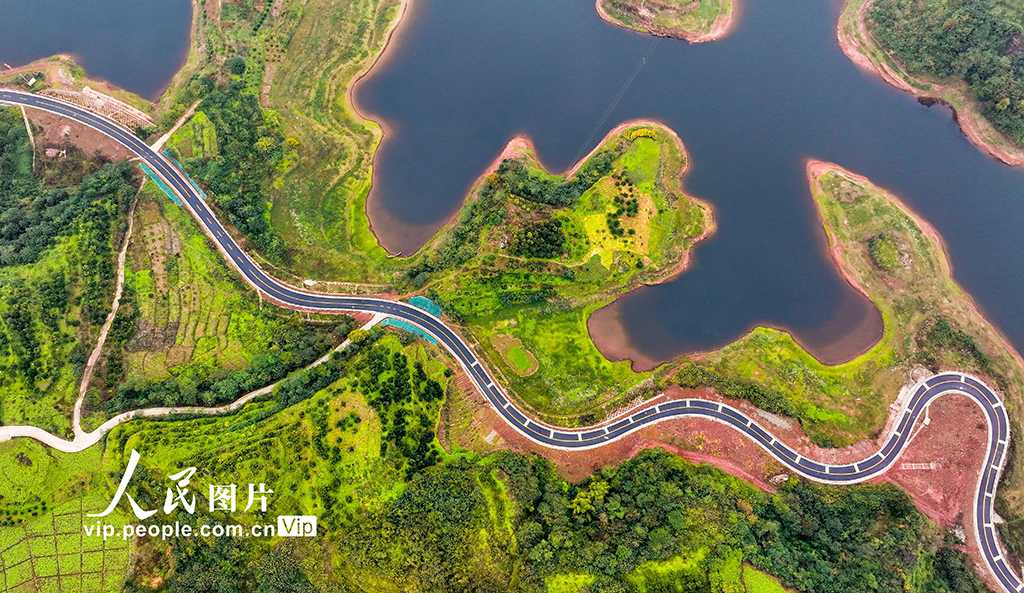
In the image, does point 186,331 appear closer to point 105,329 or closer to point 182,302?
point 182,302

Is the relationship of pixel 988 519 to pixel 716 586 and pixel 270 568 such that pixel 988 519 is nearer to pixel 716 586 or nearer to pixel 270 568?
pixel 716 586

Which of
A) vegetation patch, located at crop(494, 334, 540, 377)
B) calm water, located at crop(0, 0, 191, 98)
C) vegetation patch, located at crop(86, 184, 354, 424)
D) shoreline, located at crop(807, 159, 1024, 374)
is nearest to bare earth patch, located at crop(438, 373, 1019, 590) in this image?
vegetation patch, located at crop(494, 334, 540, 377)

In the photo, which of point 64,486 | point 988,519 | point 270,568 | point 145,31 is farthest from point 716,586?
point 145,31

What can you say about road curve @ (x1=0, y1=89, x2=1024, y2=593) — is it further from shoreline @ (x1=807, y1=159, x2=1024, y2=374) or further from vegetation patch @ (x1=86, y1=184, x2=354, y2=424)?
shoreline @ (x1=807, y1=159, x2=1024, y2=374)

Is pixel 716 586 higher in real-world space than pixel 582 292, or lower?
lower

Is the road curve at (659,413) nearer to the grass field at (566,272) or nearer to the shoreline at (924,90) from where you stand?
the grass field at (566,272)

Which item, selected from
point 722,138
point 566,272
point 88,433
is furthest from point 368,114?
point 88,433
